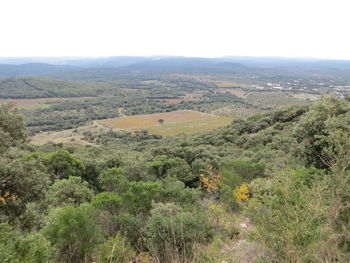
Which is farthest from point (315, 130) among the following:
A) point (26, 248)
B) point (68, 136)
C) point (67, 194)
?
point (68, 136)

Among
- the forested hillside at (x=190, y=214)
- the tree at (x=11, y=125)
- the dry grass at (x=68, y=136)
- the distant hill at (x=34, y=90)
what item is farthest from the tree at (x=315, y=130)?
the distant hill at (x=34, y=90)

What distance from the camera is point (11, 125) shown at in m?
11.6

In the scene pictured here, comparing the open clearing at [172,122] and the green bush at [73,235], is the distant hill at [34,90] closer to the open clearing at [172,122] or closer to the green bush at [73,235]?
the open clearing at [172,122]

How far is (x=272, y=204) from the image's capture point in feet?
25.7

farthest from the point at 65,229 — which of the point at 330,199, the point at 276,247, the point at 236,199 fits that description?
the point at 236,199

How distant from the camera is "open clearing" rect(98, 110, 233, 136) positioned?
9731cm

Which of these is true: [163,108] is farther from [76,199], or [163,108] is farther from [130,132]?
[76,199]

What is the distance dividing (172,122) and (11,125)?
327ft

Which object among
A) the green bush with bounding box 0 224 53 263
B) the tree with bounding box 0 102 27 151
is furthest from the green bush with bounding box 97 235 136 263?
the tree with bounding box 0 102 27 151

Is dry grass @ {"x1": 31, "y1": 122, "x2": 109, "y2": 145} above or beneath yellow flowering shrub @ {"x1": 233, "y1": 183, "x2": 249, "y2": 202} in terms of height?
beneath

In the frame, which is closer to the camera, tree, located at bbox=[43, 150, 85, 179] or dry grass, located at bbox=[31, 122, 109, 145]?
tree, located at bbox=[43, 150, 85, 179]

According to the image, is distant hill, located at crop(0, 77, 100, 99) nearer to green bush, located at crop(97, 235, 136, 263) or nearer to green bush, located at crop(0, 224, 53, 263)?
green bush, located at crop(97, 235, 136, 263)

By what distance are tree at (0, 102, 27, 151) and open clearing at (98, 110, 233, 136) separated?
78.7 meters

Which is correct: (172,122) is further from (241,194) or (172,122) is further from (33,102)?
(33,102)
